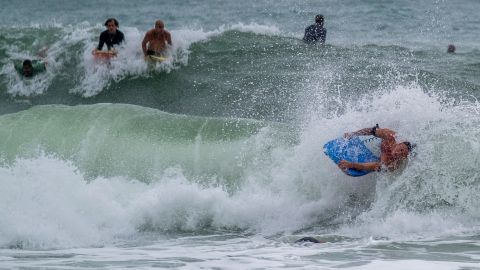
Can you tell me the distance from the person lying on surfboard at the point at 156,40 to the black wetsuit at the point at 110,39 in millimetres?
539

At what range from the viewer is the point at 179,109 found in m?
13.8

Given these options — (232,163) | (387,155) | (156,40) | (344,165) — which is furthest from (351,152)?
(156,40)

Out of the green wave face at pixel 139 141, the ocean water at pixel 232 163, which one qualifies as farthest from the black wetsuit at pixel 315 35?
the green wave face at pixel 139 141

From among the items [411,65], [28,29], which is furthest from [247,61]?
[28,29]

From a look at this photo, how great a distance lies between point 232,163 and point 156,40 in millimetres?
5782

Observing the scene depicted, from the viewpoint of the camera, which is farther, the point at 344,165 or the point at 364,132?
the point at 364,132

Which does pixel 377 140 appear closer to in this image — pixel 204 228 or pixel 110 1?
pixel 204 228

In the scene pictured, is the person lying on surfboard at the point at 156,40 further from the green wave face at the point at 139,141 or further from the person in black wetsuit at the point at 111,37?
the green wave face at the point at 139,141

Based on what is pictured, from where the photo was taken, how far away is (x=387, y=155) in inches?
325

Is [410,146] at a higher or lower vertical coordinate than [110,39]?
lower

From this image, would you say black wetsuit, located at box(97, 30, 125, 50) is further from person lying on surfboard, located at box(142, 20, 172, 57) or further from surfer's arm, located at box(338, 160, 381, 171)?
surfer's arm, located at box(338, 160, 381, 171)

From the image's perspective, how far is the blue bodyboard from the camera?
8.36m

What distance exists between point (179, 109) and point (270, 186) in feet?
16.2

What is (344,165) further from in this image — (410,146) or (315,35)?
(315,35)
